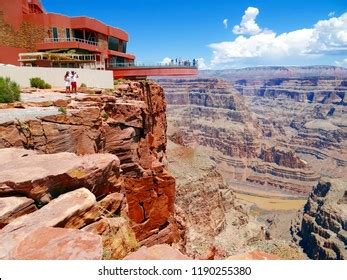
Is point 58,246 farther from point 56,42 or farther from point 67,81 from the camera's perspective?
point 56,42


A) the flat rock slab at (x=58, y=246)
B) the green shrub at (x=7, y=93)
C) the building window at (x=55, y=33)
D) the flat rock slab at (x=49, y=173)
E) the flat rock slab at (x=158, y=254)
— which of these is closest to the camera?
the flat rock slab at (x=58, y=246)

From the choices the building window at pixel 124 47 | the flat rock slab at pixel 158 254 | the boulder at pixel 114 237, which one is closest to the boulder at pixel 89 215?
the boulder at pixel 114 237

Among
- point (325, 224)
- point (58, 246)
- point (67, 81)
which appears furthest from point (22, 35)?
point (325, 224)

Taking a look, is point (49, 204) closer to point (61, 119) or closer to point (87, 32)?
point (61, 119)

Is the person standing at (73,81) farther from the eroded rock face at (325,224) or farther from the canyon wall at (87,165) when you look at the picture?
the eroded rock face at (325,224)

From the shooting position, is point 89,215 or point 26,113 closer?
point 89,215

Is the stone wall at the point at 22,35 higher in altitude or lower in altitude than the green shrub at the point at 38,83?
higher
